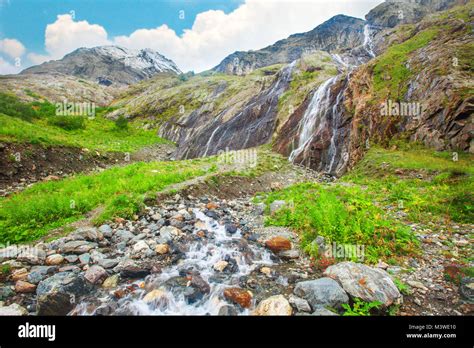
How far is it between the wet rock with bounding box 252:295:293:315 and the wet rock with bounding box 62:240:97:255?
202 inches

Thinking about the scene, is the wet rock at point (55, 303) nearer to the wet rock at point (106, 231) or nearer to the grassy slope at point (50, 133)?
the wet rock at point (106, 231)

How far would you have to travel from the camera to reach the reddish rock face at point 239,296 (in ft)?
15.5

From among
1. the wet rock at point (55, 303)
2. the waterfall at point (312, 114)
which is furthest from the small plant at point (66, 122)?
the wet rock at point (55, 303)

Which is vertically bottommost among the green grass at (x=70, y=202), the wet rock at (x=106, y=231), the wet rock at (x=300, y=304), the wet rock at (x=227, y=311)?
the wet rock at (x=227, y=311)

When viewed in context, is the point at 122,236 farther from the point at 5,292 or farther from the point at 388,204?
the point at 388,204

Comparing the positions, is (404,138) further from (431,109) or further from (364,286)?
(364,286)

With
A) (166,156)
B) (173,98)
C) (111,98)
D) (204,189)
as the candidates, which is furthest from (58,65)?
(204,189)

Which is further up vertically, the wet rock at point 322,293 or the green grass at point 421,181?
the green grass at point 421,181

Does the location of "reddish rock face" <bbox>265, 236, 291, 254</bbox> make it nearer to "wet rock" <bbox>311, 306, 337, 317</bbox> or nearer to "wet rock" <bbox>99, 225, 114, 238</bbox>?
"wet rock" <bbox>311, 306, 337, 317</bbox>

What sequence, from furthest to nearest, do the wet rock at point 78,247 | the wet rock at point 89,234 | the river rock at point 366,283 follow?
the wet rock at point 89,234
the wet rock at point 78,247
the river rock at point 366,283

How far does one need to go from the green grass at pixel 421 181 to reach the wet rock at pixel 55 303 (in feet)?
33.2

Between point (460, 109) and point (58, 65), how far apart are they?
177 m

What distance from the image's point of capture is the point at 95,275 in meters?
5.38

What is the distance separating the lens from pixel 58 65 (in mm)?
131750
